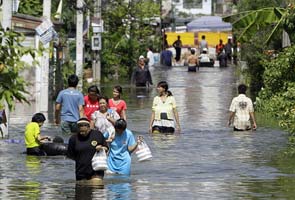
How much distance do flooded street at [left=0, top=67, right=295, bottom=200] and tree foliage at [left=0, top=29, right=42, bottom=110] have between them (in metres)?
4.68

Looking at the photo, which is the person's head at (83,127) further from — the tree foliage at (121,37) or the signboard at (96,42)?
the tree foliage at (121,37)

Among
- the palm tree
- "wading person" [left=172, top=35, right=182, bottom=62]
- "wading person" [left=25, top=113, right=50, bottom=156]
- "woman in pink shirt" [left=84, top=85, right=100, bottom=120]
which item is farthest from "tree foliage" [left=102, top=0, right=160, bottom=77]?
"wading person" [left=25, top=113, right=50, bottom=156]

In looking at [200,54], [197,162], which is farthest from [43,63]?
[200,54]

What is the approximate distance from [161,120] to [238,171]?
6.73m

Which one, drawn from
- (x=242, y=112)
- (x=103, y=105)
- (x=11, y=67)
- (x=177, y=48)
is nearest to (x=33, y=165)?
(x=103, y=105)

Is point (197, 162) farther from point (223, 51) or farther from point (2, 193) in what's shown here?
point (223, 51)

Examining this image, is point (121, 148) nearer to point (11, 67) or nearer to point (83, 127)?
Answer: point (83, 127)

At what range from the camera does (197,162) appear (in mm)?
20062

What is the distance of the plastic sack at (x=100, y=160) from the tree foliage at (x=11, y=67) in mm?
4587

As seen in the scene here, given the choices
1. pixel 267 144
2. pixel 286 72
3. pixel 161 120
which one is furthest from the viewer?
pixel 286 72

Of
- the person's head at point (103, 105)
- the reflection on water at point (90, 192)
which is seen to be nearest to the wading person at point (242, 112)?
the person's head at point (103, 105)

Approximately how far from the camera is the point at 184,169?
62.4ft

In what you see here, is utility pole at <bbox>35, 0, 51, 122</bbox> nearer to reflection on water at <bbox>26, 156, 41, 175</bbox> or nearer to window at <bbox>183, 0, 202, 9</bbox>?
reflection on water at <bbox>26, 156, 41, 175</bbox>

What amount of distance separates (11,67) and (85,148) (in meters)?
5.08
